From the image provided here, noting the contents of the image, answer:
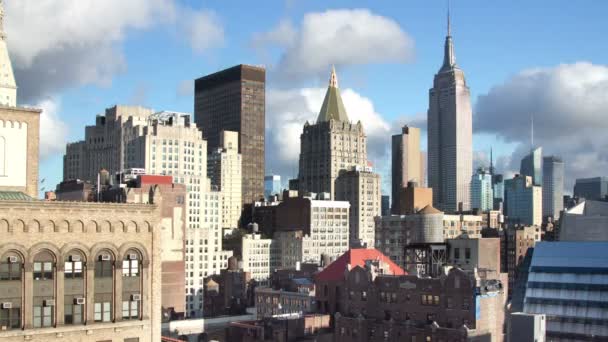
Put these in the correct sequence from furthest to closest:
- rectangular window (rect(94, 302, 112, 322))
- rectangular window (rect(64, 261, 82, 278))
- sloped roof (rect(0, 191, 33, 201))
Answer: sloped roof (rect(0, 191, 33, 201)) < rectangular window (rect(94, 302, 112, 322)) < rectangular window (rect(64, 261, 82, 278))

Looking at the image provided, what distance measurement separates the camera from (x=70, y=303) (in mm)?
40438

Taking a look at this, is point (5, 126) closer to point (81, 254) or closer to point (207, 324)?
point (81, 254)

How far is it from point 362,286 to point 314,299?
20.3 m

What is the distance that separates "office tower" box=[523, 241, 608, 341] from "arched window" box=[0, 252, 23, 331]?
75.8 m

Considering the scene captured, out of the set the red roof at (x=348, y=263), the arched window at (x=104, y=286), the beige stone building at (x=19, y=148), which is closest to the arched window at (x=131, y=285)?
the arched window at (x=104, y=286)

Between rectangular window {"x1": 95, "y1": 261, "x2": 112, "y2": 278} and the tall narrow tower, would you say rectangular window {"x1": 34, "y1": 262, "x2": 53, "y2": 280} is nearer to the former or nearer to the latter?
rectangular window {"x1": 95, "y1": 261, "x2": 112, "y2": 278}

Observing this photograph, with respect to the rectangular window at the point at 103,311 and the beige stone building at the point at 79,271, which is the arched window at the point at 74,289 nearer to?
the beige stone building at the point at 79,271

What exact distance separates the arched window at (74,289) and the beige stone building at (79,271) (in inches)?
2.1

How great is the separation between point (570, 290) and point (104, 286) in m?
73.2

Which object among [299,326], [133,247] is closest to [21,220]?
[133,247]

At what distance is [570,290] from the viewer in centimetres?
9881

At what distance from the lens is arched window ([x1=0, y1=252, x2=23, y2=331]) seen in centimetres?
3856

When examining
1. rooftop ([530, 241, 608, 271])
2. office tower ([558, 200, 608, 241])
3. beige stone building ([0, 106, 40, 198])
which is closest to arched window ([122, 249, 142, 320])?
beige stone building ([0, 106, 40, 198])

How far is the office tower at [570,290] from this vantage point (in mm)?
95875
